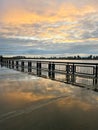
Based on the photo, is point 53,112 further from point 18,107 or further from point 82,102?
point 82,102

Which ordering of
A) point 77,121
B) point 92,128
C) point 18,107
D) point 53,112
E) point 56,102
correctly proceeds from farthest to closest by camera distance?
point 56,102 < point 18,107 < point 53,112 < point 77,121 < point 92,128

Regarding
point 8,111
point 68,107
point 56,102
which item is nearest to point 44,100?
point 56,102

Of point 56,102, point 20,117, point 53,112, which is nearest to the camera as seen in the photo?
point 20,117

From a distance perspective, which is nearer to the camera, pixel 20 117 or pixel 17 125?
pixel 17 125

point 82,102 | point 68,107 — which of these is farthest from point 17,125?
point 82,102

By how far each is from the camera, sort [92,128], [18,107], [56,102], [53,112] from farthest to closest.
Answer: [56,102] → [18,107] → [53,112] → [92,128]

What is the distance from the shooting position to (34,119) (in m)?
5.08

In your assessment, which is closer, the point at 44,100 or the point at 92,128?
the point at 92,128

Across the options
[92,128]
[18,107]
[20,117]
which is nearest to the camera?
[92,128]

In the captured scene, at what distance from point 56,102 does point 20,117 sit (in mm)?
2118

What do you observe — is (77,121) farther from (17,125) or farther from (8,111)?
(8,111)

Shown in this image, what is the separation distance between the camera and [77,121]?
4910mm

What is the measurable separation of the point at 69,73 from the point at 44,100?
41.0 ft

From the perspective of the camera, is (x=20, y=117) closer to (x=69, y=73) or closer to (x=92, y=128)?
(x=92, y=128)
